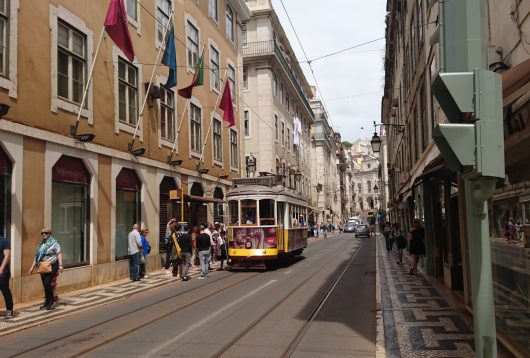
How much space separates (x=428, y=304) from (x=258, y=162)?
3271cm

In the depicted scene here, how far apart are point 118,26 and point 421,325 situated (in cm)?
1111

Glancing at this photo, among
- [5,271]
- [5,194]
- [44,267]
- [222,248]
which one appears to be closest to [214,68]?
[222,248]

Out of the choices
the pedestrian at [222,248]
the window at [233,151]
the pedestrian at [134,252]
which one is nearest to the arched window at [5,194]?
the pedestrian at [134,252]

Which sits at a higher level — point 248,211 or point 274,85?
point 274,85

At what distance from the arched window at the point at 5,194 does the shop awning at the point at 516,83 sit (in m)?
10.5

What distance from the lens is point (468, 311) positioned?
912 centimetres

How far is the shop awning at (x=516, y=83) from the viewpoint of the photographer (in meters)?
5.01

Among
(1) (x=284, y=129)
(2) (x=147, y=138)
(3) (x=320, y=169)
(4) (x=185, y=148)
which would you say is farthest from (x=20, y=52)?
(3) (x=320, y=169)

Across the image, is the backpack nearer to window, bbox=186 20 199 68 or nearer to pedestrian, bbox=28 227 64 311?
pedestrian, bbox=28 227 64 311

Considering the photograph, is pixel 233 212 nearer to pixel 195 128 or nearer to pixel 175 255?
pixel 175 255

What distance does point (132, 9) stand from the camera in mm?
18266

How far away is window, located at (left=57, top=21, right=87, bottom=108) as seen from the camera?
14.0 meters

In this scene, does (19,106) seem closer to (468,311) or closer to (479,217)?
(468,311)

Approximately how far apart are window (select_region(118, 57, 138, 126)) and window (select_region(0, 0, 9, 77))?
209 inches
